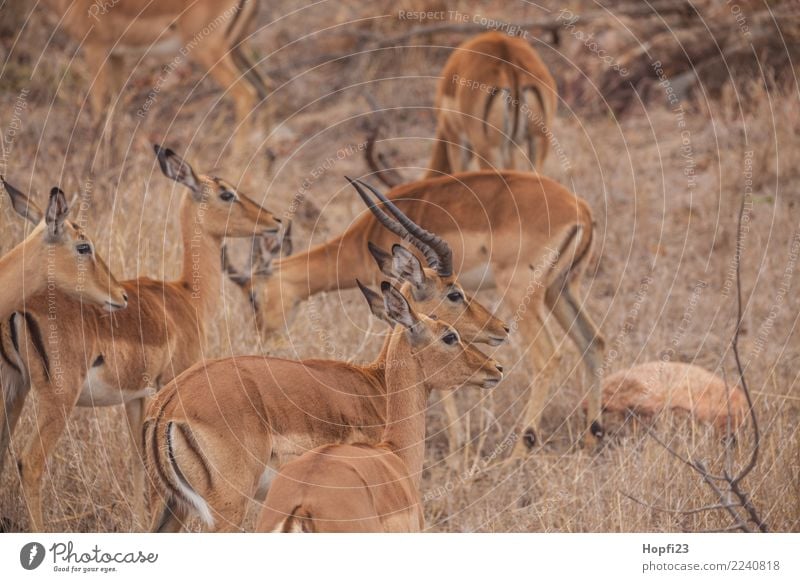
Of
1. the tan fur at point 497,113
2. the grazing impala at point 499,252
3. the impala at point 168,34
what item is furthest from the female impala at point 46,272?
the impala at point 168,34

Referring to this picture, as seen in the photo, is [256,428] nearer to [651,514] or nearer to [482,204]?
[651,514]

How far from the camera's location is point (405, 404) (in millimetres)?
4105

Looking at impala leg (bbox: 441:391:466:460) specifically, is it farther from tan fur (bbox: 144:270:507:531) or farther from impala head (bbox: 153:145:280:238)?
tan fur (bbox: 144:270:507:531)

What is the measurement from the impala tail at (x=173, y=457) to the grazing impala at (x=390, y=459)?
400 millimetres

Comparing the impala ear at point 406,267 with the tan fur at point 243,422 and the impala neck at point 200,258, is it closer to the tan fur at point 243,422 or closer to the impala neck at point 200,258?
the tan fur at point 243,422

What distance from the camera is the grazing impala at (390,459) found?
3359 millimetres

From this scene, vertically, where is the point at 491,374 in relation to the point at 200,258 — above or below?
below

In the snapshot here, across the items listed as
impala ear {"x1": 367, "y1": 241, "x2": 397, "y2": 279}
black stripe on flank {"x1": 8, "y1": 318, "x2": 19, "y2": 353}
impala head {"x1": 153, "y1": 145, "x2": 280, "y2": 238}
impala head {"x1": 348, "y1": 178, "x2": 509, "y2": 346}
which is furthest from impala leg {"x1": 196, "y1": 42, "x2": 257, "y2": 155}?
black stripe on flank {"x1": 8, "y1": 318, "x2": 19, "y2": 353}

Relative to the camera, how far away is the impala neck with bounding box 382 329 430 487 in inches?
160

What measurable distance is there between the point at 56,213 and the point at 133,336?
2.02 feet

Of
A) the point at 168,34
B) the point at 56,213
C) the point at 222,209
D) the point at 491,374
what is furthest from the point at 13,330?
the point at 168,34

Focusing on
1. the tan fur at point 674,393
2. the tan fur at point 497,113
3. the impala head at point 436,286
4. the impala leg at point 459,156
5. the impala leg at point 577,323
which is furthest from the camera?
the impala leg at point 459,156

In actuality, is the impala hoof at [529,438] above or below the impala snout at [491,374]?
below

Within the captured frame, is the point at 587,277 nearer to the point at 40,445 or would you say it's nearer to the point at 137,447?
the point at 137,447
